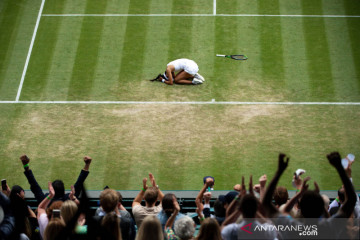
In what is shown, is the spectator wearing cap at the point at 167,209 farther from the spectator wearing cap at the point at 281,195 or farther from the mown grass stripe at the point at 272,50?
the mown grass stripe at the point at 272,50

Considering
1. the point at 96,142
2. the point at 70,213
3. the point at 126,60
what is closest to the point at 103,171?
the point at 96,142

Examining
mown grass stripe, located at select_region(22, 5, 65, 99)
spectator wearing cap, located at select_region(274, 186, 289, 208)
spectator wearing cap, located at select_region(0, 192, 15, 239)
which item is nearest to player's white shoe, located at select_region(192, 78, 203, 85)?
mown grass stripe, located at select_region(22, 5, 65, 99)

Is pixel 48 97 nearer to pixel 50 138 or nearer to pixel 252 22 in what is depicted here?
pixel 50 138

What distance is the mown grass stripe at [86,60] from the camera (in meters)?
15.6

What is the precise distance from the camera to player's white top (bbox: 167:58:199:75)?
1552 cm

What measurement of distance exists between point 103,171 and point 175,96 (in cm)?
349

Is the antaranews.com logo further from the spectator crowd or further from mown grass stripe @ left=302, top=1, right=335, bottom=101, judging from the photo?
mown grass stripe @ left=302, top=1, right=335, bottom=101

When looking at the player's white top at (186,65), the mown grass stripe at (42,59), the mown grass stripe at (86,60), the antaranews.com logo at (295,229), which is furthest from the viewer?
the mown grass stripe at (42,59)

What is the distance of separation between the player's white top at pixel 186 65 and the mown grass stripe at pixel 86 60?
2.45 metres

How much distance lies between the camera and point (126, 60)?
16.7 m

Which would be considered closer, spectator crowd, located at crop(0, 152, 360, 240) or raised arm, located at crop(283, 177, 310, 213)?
spectator crowd, located at crop(0, 152, 360, 240)

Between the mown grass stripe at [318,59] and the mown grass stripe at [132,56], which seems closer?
the mown grass stripe at [318,59]

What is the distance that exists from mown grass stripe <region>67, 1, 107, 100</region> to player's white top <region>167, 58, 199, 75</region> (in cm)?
245

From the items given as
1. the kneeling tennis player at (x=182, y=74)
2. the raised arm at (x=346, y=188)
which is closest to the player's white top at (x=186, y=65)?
the kneeling tennis player at (x=182, y=74)
